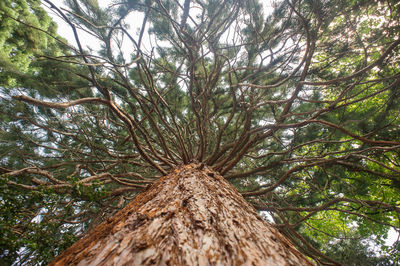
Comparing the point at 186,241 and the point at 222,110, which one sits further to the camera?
the point at 222,110

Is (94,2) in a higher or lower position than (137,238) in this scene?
higher

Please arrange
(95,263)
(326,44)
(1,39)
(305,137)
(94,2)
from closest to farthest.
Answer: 1. (95,263)
2. (94,2)
3. (326,44)
4. (305,137)
5. (1,39)

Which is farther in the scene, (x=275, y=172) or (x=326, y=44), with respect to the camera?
(x=275, y=172)

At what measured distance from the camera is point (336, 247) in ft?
11.4

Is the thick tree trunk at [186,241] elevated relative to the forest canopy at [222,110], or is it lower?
lower

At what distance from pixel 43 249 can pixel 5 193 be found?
43 centimetres

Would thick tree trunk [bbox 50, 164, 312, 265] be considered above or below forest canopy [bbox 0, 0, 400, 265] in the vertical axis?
below

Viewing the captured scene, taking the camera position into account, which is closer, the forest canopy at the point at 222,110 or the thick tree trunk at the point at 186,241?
the thick tree trunk at the point at 186,241

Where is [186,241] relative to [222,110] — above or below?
below

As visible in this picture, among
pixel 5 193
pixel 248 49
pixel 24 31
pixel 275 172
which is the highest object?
pixel 24 31

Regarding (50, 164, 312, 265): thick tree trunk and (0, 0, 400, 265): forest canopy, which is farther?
(0, 0, 400, 265): forest canopy

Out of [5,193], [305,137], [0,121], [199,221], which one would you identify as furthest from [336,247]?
[0,121]

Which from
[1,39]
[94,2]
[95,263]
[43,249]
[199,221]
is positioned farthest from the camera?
[1,39]

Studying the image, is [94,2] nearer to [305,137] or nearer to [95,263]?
[95,263]
